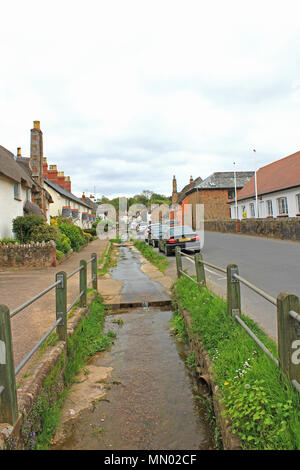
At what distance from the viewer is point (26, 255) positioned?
14328mm

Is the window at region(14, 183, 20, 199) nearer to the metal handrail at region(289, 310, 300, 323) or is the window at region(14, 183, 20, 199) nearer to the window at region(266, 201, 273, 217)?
the metal handrail at region(289, 310, 300, 323)

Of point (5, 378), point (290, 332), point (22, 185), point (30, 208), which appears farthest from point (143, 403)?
point (30, 208)

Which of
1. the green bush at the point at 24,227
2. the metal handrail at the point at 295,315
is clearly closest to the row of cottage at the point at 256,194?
the green bush at the point at 24,227

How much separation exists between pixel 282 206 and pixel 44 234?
22.3m

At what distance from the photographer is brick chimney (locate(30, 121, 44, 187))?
21.6 m

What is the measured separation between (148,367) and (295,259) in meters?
9.22

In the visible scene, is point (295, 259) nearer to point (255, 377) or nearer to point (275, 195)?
point (255, 377)

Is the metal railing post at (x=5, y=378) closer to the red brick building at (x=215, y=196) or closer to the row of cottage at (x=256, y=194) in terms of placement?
the row of cottage at (x=256, y=194)

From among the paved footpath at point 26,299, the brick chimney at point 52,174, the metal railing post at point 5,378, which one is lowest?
the paved footpath at point 26,299

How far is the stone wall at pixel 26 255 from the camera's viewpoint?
14.2m

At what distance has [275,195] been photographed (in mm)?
31828

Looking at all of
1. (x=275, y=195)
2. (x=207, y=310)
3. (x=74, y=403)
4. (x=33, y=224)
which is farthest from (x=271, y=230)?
(x=74, y=403)

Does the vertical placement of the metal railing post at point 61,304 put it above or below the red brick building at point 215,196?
below

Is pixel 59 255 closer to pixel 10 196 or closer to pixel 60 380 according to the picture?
pixel 10 196
